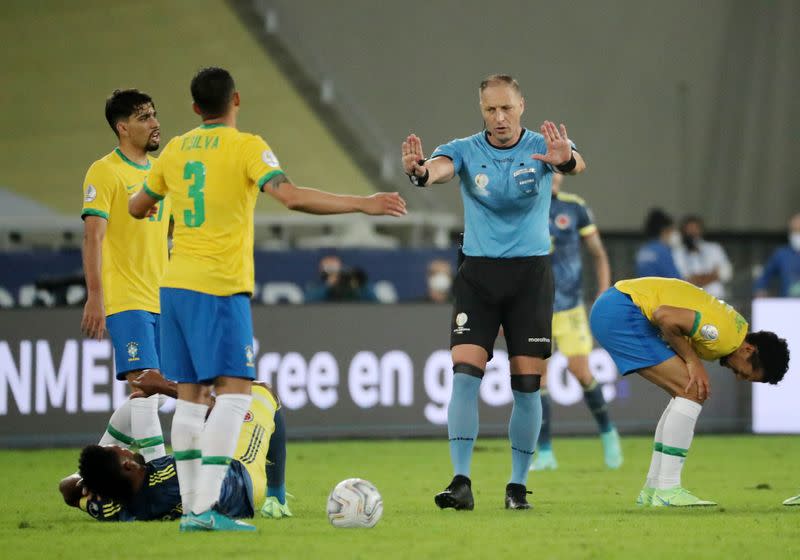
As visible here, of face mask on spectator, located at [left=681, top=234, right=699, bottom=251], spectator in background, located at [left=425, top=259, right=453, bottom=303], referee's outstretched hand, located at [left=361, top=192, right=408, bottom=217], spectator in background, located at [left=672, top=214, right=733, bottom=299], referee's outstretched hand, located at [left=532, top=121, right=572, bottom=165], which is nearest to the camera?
referee's outstretched hand, located at [left=361, top=192, right=408, bottom=217]

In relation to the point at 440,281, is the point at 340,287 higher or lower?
lower

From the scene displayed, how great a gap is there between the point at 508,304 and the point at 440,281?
27.1 feet

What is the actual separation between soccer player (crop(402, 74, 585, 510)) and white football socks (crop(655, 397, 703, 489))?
0.72 meters

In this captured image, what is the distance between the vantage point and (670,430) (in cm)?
788

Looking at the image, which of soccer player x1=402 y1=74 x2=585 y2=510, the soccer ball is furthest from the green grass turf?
soccer player x1=402 y1=74 x2=585 y2=510

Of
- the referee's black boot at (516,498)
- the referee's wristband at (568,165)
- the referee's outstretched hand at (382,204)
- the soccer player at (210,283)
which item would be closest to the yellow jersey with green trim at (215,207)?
the soccer player at (210,283)

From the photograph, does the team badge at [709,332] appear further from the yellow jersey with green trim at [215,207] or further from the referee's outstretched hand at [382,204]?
the yellow jersey with green trim at [215,207]

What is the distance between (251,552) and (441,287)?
1032 cm

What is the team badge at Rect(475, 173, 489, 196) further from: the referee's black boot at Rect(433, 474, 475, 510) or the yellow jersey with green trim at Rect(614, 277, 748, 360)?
the referee's black boot at Rect(433, 474, 475, 510)

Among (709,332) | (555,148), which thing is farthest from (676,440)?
(555,148)

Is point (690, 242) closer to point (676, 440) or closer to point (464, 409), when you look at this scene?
point (676, 440)

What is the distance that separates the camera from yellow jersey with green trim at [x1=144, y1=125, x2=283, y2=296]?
6.38m

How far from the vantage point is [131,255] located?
8.12 metres

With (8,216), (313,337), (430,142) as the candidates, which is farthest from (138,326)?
(430,142)
